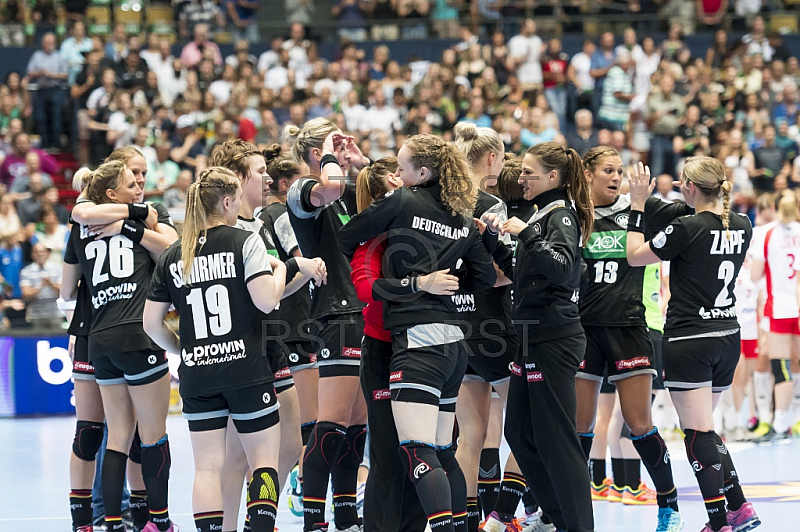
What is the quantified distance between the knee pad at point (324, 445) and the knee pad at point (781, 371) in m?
5.97

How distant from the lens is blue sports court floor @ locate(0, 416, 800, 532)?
689 centimetres

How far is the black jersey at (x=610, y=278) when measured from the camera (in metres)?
6.45

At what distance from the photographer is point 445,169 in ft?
16.9

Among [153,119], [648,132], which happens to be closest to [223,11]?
[153,119]

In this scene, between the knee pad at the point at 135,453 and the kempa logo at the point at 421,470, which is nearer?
the kempa logo at the point at 421,470

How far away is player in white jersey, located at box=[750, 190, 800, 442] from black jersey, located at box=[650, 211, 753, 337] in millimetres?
4404

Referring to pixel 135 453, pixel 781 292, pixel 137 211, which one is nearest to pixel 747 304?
pixel 781 292

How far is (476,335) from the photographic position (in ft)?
19.5

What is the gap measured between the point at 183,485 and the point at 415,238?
4.19 meters

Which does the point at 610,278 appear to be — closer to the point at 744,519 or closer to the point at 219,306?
the point at 744,519

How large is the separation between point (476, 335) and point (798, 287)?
5508mm

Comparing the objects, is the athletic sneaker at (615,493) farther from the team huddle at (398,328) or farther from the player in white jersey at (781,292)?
the player in white jersey at (781,292)

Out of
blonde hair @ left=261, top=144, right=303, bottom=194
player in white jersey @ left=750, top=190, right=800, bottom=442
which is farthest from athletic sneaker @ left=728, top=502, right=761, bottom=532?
player in white jersey @ left=750, top=190, right=800, bottom=442

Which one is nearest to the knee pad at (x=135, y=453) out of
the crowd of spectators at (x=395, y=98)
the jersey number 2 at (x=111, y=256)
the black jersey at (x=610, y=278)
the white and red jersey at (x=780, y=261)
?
the jersey number 2 at (x=111, y=256)
